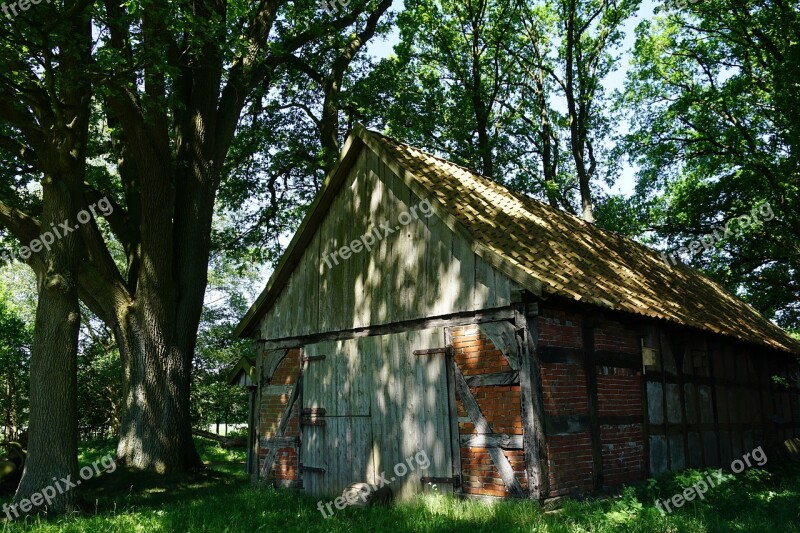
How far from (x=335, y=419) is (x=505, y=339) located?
421 centimetres

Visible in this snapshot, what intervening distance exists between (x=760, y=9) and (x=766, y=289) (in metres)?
10.5

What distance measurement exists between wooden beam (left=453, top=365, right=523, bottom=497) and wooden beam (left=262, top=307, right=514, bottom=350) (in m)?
0.76

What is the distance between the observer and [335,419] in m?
11.8

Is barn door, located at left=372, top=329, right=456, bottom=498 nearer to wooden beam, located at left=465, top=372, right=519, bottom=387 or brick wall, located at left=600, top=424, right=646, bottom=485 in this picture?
wooden beam, located at left=465, top=372, right=519, bottom=387

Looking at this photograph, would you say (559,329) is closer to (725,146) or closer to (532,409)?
(532,409)

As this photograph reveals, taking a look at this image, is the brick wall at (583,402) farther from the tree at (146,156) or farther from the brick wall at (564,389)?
the tree at (146,156)

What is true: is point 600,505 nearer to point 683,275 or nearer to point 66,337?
point 66,337

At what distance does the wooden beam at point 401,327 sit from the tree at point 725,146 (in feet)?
50.2

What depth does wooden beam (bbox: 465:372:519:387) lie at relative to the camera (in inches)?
353

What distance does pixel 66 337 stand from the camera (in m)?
9.95

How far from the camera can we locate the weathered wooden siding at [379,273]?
987cm

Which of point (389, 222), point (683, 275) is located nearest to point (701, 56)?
point (683, 275)

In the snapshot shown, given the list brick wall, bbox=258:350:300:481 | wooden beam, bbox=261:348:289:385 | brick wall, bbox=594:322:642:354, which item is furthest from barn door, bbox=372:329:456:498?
wooden beam, bbox=261:348:289:385

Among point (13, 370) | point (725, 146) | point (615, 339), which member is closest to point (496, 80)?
point (725, 146)
